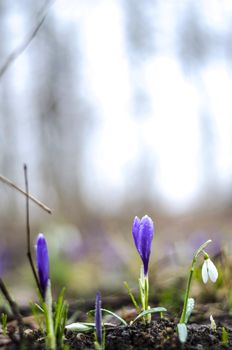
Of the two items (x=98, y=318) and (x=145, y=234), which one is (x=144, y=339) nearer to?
(x=98, y=318)

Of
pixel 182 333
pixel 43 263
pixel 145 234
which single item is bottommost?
pixel 182 333

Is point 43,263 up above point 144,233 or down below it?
below

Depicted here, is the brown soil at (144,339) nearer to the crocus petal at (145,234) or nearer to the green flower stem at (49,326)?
the green flower stem at (49,326)

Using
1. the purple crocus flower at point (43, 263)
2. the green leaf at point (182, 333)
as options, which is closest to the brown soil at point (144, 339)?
the green leaf at point (182, 333)

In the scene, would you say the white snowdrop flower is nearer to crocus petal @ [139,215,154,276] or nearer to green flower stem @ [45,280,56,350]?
crocus petal @ [139,215,154,276]

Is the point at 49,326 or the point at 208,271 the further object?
the point at 208,271

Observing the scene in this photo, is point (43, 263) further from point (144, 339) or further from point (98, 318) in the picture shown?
point (144, 339)

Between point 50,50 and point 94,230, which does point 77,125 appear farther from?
point 94,230

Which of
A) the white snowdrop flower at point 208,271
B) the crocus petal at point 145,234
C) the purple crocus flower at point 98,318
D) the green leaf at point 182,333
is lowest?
the green leaf at point 182,333

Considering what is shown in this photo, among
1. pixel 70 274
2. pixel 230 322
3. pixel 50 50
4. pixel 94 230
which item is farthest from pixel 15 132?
pixel 230 322

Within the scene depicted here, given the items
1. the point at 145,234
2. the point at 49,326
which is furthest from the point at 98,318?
the point at 145,234
